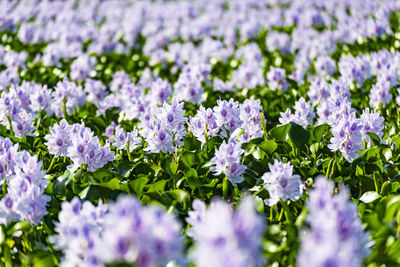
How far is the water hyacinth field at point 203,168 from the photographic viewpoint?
179cm

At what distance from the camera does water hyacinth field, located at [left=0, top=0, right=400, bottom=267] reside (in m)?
1.79

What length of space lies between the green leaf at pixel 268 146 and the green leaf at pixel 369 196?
705 mm

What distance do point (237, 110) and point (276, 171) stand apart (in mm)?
1005

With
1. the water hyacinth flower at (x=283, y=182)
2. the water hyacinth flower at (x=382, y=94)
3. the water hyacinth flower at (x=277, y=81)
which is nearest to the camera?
the water hyacinth flower at (x=283, y=182)

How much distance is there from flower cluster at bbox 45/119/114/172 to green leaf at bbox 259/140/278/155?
1.09 metres

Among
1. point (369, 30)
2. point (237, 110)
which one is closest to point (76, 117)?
point (237, 110)

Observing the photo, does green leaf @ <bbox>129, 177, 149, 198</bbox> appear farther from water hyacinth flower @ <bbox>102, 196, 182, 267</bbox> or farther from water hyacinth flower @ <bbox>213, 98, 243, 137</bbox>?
water hyacinth flower @ <bbox>102, 196, 182, 267</bbox>

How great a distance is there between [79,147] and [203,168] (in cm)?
89

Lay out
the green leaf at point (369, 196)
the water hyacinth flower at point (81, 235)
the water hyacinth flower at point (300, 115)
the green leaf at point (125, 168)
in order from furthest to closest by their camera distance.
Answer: the water hyacinth flower at point (300, 115), the green leaf at point (125, 168), the green leaf at point (369, 196), the water hyacinth flower at point (81, 235)

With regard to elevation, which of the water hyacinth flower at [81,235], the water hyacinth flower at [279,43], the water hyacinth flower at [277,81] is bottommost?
the water hyacinth flower at [279,43]

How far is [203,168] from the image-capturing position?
11.6 feet

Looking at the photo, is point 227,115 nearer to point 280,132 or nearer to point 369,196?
point 280,132

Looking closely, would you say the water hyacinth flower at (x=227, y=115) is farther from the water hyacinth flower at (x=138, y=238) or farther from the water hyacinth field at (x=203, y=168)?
the water hyacinth flower at (x=138, y=238)

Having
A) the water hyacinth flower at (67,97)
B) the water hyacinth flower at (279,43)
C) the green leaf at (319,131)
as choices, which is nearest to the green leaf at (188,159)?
the green leaf at (319,131)
